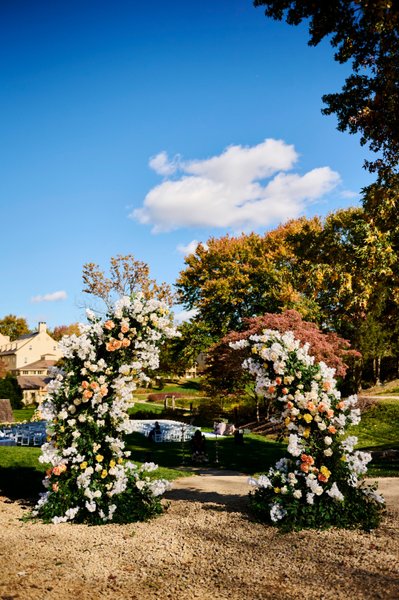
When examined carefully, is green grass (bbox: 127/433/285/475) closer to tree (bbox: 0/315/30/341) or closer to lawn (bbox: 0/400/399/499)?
lawn (bbox: 0/400/399/499)

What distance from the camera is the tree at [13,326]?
8675 cm

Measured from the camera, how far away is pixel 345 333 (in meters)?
32.2

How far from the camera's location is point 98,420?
335 inches

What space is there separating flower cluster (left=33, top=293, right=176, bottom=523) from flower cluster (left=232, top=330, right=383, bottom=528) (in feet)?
6.89

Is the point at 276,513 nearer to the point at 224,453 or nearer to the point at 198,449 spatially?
the point at 198,449

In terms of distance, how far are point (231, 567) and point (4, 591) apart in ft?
9.25

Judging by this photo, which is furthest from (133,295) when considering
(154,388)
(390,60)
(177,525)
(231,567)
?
(154,388)

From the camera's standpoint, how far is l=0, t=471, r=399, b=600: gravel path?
540 cm

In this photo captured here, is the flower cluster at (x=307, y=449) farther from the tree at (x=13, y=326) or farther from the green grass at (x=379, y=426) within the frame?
the tree at (x=13, y=326)

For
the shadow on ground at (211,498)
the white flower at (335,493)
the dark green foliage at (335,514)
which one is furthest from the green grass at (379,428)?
the white flower at (335,493)

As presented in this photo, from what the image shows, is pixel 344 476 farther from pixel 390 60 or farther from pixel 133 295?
pixel 390 60

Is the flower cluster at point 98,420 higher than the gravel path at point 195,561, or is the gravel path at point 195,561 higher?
the flower cluster at point 98,420

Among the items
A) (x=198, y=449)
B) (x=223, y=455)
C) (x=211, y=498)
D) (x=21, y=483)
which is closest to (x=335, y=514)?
(x=211, y=498)

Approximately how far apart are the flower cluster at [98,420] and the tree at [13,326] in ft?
276
